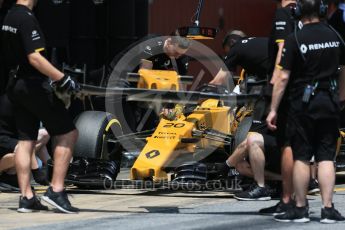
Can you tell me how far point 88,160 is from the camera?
11.6 metres

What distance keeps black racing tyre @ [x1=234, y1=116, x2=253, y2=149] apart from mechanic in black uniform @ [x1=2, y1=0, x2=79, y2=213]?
7.31ft

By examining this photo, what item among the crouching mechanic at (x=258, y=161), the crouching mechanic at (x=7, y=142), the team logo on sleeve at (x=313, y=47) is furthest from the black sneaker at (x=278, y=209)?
the crouching mechanic at (x=7, y=142)

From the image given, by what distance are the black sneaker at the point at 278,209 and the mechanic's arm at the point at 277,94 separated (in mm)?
733

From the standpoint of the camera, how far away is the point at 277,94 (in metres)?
9.05

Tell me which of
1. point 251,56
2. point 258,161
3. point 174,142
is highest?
point 251,56

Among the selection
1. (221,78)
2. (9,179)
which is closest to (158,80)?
(221,78)

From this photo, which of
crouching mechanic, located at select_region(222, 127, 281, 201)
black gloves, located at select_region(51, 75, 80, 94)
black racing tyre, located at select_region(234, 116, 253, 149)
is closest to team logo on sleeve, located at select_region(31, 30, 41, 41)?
black gloves, located at select_region(51, 75, 80, 94)

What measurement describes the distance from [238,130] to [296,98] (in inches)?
91.3

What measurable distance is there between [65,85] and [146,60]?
3498 millimetres

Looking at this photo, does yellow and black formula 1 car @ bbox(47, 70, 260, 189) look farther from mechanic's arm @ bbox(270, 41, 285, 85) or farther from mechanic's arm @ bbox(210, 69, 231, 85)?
mechanic's arm @ bbox(270, 41, 285, 85)

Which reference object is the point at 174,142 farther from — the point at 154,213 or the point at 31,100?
the point at 31,100

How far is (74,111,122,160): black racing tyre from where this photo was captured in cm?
1185

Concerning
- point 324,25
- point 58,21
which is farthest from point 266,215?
point 58,21

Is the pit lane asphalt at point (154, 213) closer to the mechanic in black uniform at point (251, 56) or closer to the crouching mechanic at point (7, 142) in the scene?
the crouching mechanic at point (7, 142)
